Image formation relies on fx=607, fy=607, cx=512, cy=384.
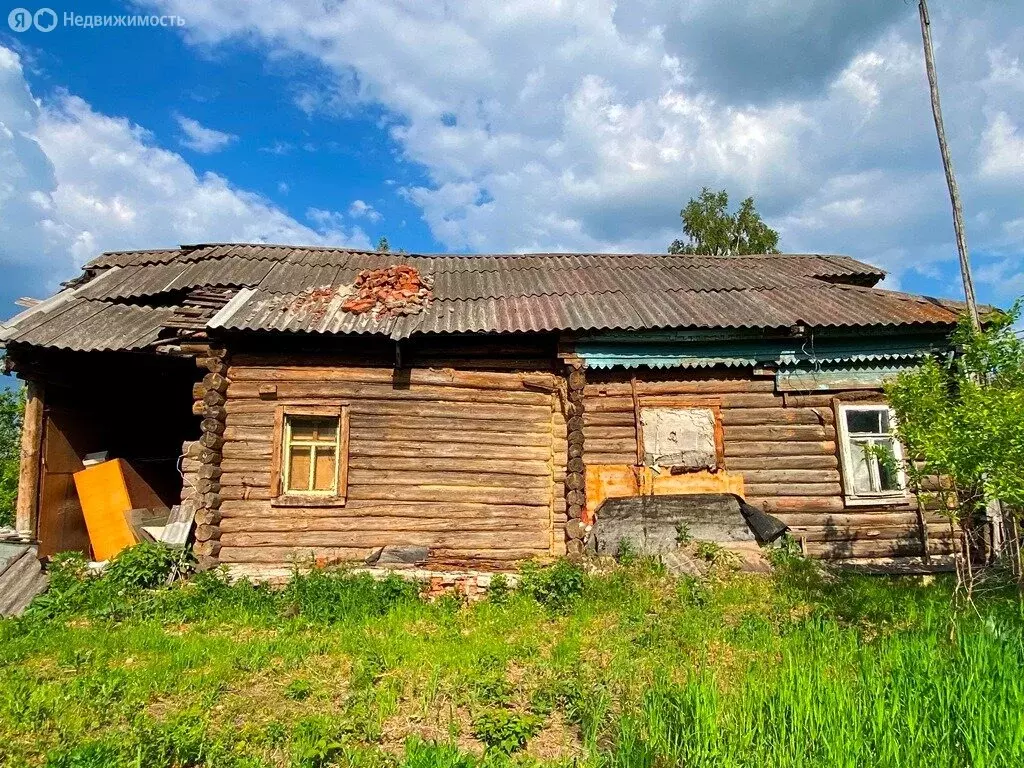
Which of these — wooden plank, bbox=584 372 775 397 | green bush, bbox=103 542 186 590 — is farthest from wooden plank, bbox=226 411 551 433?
green bush, bbox=103 542 186 590

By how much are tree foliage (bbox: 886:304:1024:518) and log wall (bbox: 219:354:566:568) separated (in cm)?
450

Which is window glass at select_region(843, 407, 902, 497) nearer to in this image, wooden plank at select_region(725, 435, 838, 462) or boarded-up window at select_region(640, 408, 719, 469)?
wooden plank at select_region(725, 435, 838, 462)

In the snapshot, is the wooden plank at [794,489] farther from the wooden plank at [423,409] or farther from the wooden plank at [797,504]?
the wooden plank at [423,409]

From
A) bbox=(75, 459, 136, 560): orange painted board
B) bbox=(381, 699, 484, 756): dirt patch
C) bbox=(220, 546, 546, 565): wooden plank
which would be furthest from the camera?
bbox=(75, 459, 136, 560): orange painted board

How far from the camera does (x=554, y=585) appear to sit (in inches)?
296

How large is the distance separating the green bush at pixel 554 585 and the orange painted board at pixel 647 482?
1.57 meters

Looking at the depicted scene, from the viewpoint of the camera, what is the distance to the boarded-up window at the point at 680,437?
9164mm

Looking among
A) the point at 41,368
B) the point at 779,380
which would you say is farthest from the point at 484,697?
the point at 41,368

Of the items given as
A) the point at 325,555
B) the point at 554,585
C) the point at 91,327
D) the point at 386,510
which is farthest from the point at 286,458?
the point at 554,585

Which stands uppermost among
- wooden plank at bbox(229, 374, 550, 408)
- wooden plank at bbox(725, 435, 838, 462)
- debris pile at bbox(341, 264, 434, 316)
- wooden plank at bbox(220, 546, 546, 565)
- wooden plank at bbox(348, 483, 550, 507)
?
debris pile at bbox(341, 264, 434, 316)

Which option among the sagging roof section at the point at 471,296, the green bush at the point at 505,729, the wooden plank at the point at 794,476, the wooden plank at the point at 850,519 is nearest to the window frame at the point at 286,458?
the sagging roof section at the point at 471,296

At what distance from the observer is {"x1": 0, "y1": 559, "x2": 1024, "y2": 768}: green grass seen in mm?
3562

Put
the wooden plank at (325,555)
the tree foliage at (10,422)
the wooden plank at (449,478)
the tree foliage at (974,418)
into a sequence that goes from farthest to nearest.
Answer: the tree foliage at (10,422) → the wooden plank at (449,478) → the wooden plank at (325,555) → the tree foliage at (974,418)

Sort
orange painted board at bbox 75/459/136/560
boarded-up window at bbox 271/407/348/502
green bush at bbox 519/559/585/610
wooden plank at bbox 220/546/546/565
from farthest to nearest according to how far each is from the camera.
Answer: orange painted board at bbox 75/459/136/560
boarded-up window at bbox 271/407/348/502
wooden plank at bbox 220/546/546/565
green bush at bbox 519/559/585/610
